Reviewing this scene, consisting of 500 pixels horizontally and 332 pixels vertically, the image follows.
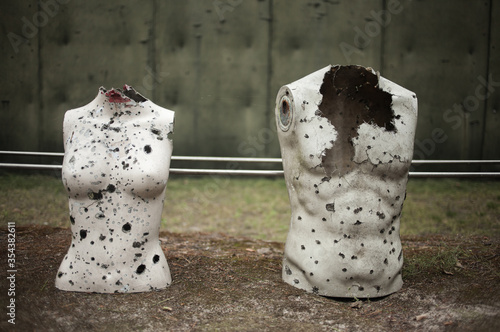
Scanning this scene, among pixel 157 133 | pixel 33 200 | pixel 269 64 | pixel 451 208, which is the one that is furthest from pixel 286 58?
pixel 157 133

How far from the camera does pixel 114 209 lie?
2217mm

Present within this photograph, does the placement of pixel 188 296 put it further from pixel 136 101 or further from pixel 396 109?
pixel 396 109

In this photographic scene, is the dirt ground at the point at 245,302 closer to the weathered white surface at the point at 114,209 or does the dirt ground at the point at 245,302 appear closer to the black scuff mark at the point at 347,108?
the weathered white surface at the point at 114,209

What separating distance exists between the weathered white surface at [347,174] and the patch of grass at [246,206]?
171 cm

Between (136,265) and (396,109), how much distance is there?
4.97 ft

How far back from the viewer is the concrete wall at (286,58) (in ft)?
17.1

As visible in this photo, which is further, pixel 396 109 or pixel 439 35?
pixel 439 35

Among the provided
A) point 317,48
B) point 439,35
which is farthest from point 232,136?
point 439,35

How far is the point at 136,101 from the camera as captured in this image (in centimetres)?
235

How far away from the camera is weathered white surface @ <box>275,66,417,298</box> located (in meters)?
2.25

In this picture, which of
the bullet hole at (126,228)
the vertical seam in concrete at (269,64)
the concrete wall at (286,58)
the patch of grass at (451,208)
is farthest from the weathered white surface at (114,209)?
the vertical seam in concrete at (269,64)

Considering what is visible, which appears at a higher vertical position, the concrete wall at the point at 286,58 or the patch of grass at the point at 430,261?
the concrete wall at the point at 286,58

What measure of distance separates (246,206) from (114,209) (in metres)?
2.60

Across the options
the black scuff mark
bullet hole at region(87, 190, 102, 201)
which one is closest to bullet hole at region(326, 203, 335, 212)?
the black scuff mark
